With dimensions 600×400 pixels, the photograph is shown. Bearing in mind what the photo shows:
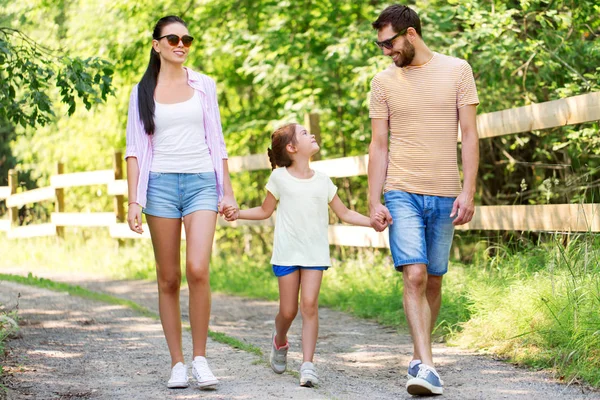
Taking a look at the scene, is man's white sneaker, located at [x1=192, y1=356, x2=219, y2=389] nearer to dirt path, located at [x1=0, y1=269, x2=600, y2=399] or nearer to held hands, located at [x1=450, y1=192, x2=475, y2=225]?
dirt path, located at [x1=0, y1=269, x2=600, y2=399]

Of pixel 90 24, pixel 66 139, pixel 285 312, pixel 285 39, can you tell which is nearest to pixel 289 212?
pixel 285 312

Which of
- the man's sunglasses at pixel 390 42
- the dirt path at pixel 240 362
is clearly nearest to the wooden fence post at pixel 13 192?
the dirt path at pixel 240 362

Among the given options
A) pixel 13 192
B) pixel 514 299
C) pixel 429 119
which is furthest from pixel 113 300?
pixel 13 192

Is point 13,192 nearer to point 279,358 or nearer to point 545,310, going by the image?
point 279,358

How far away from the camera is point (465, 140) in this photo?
14.7 ft

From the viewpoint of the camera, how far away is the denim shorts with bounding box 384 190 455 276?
4.49 metres

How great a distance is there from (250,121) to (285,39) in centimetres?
244

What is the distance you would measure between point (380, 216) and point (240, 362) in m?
1.32

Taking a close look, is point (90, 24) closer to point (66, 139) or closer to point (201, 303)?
point (66, 139)

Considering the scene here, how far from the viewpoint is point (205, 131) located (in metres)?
4.64

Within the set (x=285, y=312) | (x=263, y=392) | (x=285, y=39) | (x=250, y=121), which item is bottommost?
(x=263, y=392)

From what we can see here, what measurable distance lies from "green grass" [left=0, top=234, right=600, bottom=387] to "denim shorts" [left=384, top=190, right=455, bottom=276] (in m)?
0.87

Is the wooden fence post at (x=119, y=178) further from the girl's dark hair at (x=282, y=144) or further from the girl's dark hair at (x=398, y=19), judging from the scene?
the girl's dark hair at (x=398, y=19)

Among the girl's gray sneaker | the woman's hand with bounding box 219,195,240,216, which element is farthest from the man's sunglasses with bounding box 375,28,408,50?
the girl's gray sneaker
